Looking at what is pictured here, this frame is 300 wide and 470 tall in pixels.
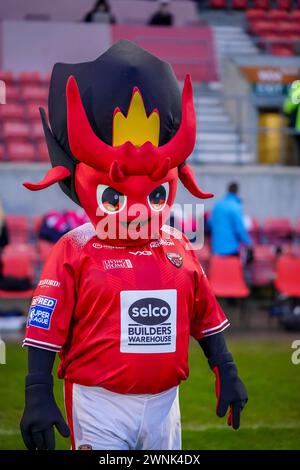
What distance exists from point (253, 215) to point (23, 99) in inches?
189

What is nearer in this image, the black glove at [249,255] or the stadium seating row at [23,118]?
the black glove at [249,255]

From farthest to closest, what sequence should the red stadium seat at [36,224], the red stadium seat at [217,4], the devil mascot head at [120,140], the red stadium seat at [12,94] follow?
1. the red stadium seat at [217,4]
2. the red stadium seat at [12,94]
3. the red stadium seat at [36,224]
4. the devil mascot head at [120,140]

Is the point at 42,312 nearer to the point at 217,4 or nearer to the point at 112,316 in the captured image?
the point at 112,316

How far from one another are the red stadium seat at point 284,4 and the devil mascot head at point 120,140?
17.5 metres

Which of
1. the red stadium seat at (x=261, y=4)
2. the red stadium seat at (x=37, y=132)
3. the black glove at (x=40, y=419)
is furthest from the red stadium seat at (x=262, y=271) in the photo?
the red stadium seat at (x=261, y=4)

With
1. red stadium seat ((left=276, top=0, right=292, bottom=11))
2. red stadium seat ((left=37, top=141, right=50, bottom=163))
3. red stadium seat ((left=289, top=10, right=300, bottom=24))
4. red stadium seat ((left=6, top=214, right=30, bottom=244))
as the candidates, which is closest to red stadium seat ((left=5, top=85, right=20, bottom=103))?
red stadium seat ((left=37, top=141, right=50, bottom=163))

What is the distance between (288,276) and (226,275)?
78cm

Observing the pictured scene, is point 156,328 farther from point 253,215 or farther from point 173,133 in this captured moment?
point 253,215

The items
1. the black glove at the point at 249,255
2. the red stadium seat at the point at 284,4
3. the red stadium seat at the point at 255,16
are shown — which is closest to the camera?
the black glove at the point at 249,255

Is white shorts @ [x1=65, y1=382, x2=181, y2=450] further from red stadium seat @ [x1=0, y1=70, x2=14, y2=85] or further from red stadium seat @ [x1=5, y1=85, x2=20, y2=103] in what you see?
red stadium seat @ [x1=0, y1=70, x2=14, y2=85]

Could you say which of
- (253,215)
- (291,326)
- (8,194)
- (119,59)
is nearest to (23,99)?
(8,194)

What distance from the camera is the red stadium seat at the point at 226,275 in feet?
34.9

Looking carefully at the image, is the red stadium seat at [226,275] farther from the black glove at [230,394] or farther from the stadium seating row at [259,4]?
the stadium seating row at [259,4]

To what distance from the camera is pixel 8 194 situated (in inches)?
516
